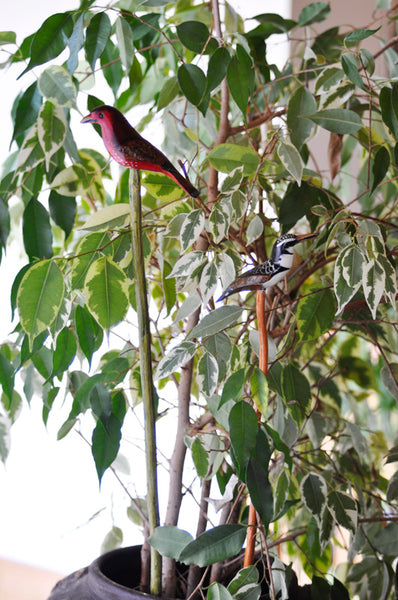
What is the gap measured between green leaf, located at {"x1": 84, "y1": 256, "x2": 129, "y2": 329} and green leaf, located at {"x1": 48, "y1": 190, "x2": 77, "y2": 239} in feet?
0.39

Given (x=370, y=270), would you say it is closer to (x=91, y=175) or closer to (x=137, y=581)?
(x=91, y=175)

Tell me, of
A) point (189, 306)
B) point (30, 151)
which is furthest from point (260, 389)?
point (30, 151)

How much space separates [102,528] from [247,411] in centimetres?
133

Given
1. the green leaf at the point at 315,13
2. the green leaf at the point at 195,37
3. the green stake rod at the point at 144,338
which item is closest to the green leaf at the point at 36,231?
the green stake rod at the point at 144,338

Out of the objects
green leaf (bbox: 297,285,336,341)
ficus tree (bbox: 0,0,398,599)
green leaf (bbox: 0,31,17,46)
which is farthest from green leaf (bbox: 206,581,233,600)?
green leaf (bbox: 0,31,17,46)

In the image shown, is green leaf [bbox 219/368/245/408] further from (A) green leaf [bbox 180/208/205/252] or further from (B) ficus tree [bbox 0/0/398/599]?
(A) green leaf [bbox 180/208/205/252]

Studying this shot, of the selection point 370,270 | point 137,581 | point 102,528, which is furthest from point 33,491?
point 370,270

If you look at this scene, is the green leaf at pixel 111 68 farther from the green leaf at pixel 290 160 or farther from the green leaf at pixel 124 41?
the green leaf at pixel 290 160

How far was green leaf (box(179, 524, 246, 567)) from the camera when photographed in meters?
0.53

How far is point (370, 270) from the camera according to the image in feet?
1.67

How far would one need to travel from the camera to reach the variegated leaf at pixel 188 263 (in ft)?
1.80

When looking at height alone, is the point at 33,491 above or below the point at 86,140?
below

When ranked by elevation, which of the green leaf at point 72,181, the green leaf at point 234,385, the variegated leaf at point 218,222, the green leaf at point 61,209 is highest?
the green leaf at point 72,181

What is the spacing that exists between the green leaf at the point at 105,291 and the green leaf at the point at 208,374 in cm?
9
